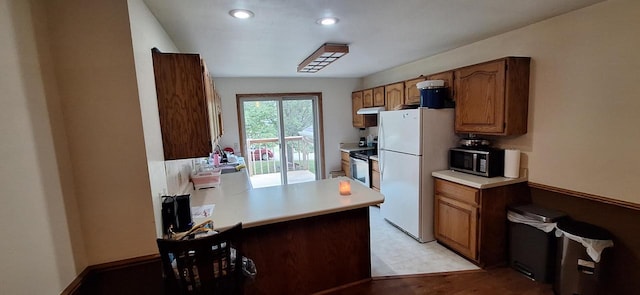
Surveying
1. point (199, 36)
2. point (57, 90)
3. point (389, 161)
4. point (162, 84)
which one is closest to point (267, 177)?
point (389, 161)

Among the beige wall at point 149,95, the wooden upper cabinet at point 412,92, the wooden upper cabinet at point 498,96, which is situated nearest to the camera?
the beige wall at point 149,95

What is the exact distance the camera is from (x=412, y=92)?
366 centimetres

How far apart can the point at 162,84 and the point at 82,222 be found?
898mm

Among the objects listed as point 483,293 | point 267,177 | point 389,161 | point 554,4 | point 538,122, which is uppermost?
point 554,4

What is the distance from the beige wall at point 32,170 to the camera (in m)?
0.92

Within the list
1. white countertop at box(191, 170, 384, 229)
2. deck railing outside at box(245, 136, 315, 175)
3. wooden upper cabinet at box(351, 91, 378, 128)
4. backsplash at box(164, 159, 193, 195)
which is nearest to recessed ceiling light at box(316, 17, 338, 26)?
white countertop at box(191, 170, 384, 229)

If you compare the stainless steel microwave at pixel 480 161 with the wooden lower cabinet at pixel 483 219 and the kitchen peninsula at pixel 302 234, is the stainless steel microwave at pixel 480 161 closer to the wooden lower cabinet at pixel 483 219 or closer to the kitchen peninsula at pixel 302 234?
the wooden lower cabinet at pixel 483 219

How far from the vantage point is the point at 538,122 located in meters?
2.51

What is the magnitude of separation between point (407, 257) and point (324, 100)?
332 centimetres

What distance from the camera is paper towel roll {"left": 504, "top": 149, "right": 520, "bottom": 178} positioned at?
8.53ft

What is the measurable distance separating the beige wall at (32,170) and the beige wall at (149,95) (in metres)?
0.33

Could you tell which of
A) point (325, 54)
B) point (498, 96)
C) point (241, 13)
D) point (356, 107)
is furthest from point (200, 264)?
point (356, 107)

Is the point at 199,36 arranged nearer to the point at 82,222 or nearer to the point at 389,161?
the point at 82,222

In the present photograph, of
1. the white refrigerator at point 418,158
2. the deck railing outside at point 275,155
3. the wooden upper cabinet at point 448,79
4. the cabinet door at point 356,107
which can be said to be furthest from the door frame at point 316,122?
the wooden upper cabinet at point 448,79
